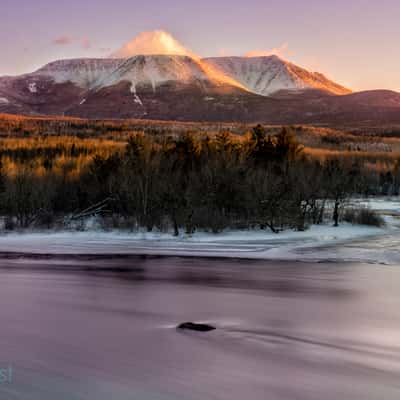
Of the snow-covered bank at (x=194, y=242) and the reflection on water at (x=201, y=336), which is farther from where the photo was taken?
the snow-covered bank at (x=194, y=242)

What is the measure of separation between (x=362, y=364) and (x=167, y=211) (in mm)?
30420

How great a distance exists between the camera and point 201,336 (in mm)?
11961

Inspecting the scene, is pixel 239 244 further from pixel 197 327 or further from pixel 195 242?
pixel 197 327

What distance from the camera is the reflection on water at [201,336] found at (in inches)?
349

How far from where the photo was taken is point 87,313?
14484 millimetres

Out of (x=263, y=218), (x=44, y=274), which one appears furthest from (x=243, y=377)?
(x=263, y=218)

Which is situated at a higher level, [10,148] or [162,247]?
[10,148]

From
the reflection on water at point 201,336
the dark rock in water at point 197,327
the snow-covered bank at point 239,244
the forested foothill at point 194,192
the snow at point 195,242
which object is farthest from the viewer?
the forested foothill at point 194,192

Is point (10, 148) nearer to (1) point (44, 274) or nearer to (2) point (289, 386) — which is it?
(1) point (44, 274)

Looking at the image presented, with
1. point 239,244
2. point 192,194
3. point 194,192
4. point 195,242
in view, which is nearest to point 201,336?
point 239,244

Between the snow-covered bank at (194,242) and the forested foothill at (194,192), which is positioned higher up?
the forested foothill at (194,192)

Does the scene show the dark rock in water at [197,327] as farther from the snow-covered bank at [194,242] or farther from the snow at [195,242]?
the snow-covered bank at [194,242]

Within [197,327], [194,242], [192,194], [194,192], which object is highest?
[194,192]

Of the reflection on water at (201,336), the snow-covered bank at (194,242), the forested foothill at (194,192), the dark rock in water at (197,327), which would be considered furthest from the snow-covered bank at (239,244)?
the dark rock in water at (197,327)
